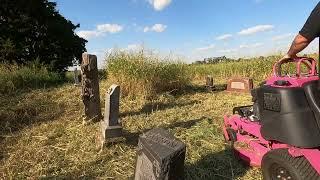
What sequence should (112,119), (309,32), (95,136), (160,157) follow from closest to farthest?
(309,32) < (160,157) < (112,119) < (95,136)

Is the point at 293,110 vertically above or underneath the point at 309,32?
underneath

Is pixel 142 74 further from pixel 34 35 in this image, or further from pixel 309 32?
pixel 34 35

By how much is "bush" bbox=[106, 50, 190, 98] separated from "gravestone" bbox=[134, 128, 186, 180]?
4.71 m

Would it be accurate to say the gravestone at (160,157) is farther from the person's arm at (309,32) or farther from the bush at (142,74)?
the bush at (142,74)

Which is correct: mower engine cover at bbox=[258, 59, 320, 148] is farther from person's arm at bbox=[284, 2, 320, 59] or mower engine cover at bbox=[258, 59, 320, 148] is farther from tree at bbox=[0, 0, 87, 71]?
tree at bbox=[0, 0, 87, 71]

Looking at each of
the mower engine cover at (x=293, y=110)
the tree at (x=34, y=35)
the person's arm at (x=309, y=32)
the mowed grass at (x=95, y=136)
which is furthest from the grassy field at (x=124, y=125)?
the tree at (x=34, y=35)

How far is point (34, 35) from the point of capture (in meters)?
22.4

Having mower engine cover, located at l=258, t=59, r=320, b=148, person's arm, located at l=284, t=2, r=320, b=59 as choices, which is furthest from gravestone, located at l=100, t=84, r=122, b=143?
person's arm, located at l=284, t=2, r=320, b=59

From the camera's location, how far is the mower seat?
10.7 feet

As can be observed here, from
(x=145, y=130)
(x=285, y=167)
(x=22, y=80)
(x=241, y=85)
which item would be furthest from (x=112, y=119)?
(x=22, y=80)

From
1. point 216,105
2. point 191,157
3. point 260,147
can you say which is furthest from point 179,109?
point 260,147

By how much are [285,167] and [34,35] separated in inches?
823

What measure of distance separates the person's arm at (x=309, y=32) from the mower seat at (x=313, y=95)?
1.08 feet

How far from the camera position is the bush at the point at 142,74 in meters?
8.88
